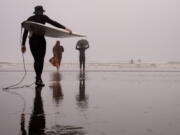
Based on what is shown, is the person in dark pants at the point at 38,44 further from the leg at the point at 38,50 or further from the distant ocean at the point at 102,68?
the distant ocean at the point at 102,68

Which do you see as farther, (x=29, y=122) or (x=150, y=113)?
(x=150, y=113)

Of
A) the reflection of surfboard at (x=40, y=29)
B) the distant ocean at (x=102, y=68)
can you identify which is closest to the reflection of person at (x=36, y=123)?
the reflection of surfboard at (x=40, y=29)

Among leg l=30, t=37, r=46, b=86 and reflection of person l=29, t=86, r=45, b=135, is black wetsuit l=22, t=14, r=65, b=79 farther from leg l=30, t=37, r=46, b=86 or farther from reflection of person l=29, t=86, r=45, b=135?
reflection of person l=29, t=86, r=45, b=135

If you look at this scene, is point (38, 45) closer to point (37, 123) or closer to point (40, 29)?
point (40, 29)

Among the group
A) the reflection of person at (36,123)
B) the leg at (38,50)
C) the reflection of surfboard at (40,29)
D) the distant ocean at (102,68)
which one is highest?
the reflection of surfboard at (40,29)

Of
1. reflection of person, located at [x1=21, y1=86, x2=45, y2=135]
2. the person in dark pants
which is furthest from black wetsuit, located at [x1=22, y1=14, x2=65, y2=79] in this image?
reflection of person, located at [x1=21, y1=86, x2=45, y2=135]

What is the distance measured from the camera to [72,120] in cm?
180

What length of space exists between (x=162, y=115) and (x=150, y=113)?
10 cm

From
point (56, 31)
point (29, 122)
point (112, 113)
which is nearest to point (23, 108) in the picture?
point (29, 122)

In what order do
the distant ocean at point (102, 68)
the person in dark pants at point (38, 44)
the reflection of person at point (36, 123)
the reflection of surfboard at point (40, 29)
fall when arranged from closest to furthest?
the reflection of person at point (36, 123), the reflection of surfboard at point (40, 29), the person in dark pants at point (38, 44), the distant ocean at point (102, 68)

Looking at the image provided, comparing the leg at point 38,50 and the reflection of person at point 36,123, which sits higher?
the leg at point 38,50

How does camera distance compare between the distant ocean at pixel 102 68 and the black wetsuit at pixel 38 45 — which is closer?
the black wetsuit at pixel 38 45

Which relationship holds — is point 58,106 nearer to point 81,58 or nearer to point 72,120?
point 72,120

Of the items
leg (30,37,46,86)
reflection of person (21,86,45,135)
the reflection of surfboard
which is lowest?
reflection of person (21,86,45,135)
